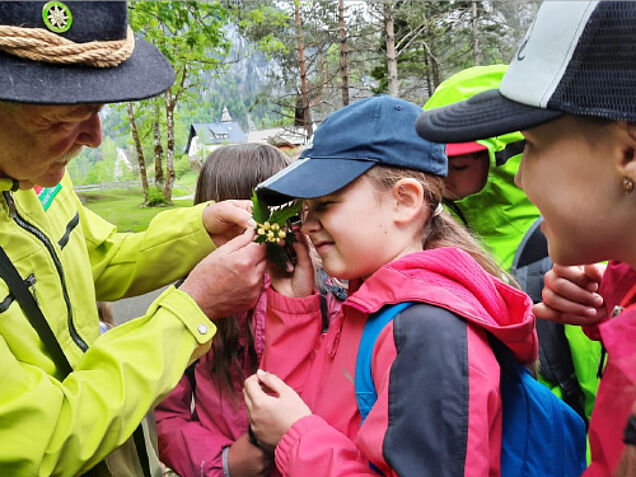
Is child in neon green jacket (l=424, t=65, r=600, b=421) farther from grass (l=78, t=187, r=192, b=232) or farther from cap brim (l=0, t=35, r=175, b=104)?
grass (l=78, t=187, r=192, b=232)

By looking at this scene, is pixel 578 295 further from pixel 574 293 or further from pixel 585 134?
pixel 585 134

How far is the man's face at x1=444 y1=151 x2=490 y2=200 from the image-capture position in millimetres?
3055

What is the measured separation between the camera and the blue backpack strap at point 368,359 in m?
1.49

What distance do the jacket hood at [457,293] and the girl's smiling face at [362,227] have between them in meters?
0.20

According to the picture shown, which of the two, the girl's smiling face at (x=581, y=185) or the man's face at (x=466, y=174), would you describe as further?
the man's face at (x=466, y=174)

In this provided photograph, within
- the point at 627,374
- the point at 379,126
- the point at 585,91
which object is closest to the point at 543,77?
the point at 585,91

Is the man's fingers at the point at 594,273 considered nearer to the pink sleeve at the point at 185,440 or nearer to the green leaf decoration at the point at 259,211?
the green leaf decoration at the point at 259,211

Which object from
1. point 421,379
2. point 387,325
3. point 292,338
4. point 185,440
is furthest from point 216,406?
point 421,379

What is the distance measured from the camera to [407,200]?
71.9 inches

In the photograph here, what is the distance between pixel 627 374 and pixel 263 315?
1680 mm

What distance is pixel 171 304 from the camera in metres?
1.77

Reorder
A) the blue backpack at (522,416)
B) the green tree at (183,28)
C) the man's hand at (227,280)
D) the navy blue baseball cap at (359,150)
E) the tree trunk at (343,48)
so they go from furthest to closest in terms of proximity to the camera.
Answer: the tree trunk at (343,48), the green tree at (183,28), the man's hand at (227,280), the navy blue baseball cap at (359,150), the blue backpack at (522,416)

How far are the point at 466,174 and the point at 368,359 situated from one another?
1.89 metres

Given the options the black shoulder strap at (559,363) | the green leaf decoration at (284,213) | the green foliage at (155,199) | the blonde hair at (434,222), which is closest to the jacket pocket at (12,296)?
the green leaf decoration at (284,213)
